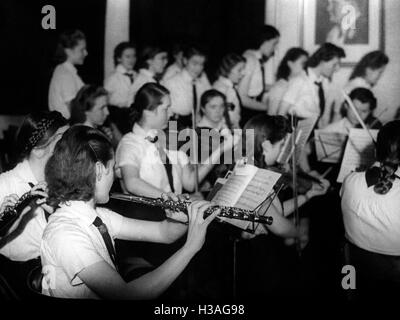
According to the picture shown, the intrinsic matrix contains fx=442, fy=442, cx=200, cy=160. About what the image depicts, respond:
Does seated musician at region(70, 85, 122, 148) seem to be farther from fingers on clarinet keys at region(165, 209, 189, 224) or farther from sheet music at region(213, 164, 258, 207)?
fingers on clarinet keys at region(165, 209, 189, 224)

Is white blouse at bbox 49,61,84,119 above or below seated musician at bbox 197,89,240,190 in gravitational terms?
above

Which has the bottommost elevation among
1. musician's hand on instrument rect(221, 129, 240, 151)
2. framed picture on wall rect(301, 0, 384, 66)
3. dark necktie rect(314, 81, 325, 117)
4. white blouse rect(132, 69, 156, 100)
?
musician's hand on instrument rect(221, 129, 240, 151)

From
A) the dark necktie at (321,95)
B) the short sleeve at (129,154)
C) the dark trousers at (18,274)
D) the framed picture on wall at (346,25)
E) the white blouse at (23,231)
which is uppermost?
the framed picture on wall at (346,25)

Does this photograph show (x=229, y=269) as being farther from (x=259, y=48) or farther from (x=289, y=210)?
(x=259, y=48)

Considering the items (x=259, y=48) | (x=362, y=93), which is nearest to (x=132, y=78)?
(x=259, y=48)

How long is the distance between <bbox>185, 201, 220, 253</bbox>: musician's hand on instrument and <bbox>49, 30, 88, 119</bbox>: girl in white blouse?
227 centimetres

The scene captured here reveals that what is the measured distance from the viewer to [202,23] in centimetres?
395

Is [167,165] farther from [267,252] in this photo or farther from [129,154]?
[267,252]

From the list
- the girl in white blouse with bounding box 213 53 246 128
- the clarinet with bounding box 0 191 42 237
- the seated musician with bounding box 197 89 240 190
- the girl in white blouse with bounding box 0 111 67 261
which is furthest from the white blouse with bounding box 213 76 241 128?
the clarinet with bounding box 0 191 42 237

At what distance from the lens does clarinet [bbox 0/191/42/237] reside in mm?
1977

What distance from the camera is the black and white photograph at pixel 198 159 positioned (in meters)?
1.78

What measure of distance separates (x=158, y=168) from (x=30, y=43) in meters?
1.56

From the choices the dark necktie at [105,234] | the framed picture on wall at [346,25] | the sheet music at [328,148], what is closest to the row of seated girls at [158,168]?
the dark necktie at [105,234]

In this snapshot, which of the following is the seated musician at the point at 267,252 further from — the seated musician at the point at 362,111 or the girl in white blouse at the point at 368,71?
the girl in white blouse at the point at 368,71
